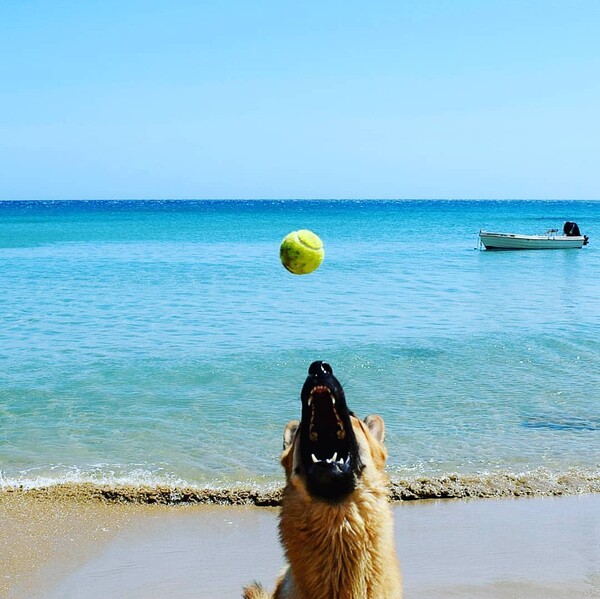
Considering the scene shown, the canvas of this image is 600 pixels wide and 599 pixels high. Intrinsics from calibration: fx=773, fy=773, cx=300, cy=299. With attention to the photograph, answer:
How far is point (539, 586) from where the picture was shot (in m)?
6.59

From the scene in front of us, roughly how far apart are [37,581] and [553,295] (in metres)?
22.9

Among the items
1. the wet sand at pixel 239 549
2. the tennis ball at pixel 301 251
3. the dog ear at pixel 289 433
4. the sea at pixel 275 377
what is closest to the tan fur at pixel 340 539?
the dog ear at pixel 289 433

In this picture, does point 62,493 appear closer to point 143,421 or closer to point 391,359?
point 143,421

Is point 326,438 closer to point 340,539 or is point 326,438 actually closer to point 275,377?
point 340,539

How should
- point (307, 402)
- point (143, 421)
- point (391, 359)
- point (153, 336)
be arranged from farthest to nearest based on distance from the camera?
1. point (153, 336)
2. point (391, 359)
3. point (143, 421)
4. point (307, 402)

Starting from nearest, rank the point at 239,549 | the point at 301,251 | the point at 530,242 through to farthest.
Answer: the point at 239,549 → the point at 301,251 → the point at 530,242

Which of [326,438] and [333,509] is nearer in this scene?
[333,509]

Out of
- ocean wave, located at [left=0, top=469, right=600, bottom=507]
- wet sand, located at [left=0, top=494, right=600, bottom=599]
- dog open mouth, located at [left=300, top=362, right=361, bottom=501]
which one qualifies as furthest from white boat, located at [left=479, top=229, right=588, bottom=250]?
dog open mouth, located at [left=300, top=362, right=361, bottom=501]

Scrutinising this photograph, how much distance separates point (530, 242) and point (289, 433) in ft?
148


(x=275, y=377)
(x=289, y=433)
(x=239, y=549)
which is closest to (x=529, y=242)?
(x=275, y=377)

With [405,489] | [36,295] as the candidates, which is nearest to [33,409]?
[405,489]

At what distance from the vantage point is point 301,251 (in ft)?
25.2

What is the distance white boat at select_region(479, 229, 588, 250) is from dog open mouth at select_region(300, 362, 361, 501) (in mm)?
44482

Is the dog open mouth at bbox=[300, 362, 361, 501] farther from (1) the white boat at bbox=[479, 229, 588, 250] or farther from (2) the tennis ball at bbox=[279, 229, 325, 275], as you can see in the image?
(1) the white boat at bbox=[479, 229, 588, 250]
